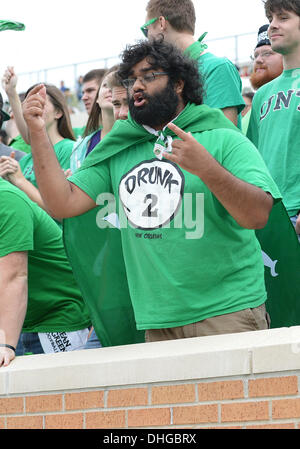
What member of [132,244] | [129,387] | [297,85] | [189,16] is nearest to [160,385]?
[129,387]

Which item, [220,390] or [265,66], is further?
[265,66]

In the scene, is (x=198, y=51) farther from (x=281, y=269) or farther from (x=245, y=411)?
(x=245, y=411)

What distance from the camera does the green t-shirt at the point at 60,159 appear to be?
6.22 m

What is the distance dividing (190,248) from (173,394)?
69 centimetres

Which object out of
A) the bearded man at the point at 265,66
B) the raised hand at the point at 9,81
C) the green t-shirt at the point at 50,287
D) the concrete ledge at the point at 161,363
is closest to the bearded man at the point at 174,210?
the concrete ledge at the point at 161,363

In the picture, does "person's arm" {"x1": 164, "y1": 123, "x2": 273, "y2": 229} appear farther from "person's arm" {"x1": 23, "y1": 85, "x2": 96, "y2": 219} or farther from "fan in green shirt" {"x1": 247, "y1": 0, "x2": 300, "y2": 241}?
"fan in green shirt" {"x1": 247, "y1": 0, "x2": 300, "y2": 241}

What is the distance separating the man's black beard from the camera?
402cm

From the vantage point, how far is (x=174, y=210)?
3848mm

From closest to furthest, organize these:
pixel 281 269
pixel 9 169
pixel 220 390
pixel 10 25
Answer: pixel 220 390, pixel 281 269, pixel 10 25, pixel 9 169

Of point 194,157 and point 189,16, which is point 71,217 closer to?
point 194,157

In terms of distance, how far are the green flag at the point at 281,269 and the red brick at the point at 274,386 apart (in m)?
1.05

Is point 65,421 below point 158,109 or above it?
below

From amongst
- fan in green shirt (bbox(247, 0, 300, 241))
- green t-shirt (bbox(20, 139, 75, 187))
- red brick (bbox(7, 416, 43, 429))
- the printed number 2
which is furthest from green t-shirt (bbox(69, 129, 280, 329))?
green t-shirt (bbox(20, 139, 75, 187))

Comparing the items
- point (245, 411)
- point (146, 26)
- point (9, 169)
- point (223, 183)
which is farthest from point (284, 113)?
point (245, 411)
